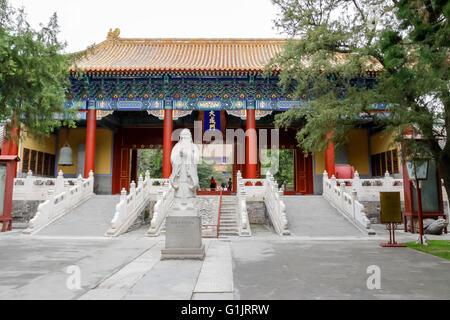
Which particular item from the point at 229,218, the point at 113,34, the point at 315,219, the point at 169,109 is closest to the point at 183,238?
the point at 229,218

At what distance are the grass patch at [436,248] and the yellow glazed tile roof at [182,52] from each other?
10.3 meters

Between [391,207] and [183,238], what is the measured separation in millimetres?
4719

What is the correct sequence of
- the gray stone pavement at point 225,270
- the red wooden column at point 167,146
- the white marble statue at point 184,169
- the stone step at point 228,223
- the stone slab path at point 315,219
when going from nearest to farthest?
1. the gray stone pavement at point 225,270
2. the white marble statue at point 184,169
3. the stone slab path at point 315,219
4. the stone step at point 228,223
5. the red wooden column at point 167,146

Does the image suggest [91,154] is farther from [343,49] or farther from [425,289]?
[425,289]

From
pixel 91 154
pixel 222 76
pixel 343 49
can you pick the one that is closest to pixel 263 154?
pixel 222 76

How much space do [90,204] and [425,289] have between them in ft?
35.4

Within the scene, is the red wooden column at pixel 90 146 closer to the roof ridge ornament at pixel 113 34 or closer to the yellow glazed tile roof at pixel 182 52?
the yellow glazed tile roof at pixel 182 52

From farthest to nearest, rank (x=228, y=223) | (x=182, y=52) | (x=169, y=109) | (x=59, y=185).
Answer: (x=182, y=52)
(x=169, y=109)
(x=59, y=185)
(x=228, y=223)

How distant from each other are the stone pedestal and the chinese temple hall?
7.12 meters

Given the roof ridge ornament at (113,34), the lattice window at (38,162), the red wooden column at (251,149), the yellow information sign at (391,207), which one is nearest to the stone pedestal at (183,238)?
the yellow information sign at (391,207)

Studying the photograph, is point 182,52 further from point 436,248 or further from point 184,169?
point 436,248

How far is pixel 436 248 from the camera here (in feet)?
22.6

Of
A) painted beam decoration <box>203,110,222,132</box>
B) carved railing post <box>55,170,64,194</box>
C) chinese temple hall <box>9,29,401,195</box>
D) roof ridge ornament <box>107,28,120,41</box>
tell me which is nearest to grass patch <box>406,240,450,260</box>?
chinese temple hall <box>9,29,401,195</box>

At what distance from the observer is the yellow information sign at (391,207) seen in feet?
23.8
